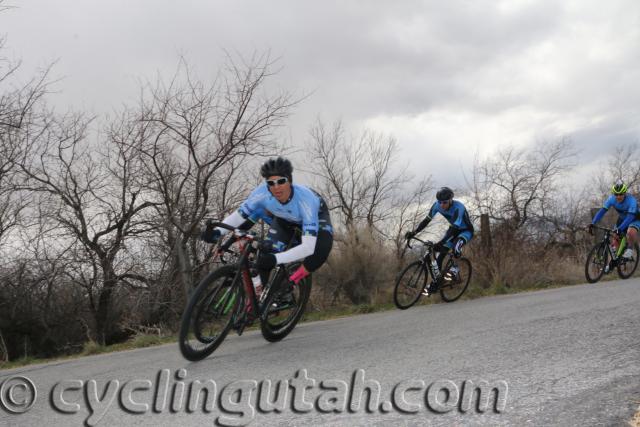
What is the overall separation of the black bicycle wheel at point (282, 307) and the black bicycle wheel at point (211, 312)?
19.8 inches

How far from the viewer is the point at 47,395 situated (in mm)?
4613

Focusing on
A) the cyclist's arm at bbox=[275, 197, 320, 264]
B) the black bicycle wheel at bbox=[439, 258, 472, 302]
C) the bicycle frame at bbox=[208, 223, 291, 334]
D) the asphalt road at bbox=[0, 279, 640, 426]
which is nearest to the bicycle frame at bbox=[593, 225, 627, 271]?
the black bicycle wheel at bbox=[439, 258, 472, 302]

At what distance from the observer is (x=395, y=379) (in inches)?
147

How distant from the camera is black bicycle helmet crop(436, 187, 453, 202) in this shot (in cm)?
1011

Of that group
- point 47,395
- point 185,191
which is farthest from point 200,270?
point 47,395

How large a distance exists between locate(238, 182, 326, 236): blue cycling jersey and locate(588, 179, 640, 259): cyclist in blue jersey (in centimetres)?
853

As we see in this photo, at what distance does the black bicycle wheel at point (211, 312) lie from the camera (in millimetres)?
5133

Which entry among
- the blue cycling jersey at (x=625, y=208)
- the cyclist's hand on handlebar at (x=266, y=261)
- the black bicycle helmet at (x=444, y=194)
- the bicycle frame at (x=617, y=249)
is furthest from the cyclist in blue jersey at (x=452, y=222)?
the cyclist's hand on handlebar at (x=266, y=261)

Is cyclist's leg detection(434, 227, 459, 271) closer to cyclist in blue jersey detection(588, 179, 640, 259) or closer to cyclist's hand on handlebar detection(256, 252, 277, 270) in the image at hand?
cyclist in blue jersey detection(588, 179, 640, 259)

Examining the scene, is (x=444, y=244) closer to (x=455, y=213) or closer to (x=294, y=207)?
(x=455, y=213)

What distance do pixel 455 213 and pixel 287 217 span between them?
5.10 m

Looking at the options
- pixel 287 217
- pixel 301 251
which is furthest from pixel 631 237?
pixel 301 251

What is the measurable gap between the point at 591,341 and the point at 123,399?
3.77 m

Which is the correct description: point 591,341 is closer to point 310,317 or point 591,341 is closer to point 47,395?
point 47,395
